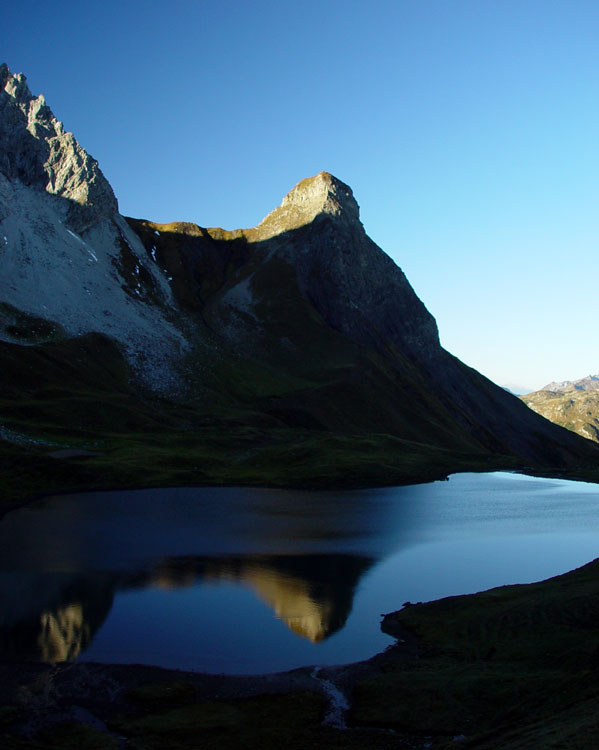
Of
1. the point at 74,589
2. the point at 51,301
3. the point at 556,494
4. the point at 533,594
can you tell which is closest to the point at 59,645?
the point at 74,589

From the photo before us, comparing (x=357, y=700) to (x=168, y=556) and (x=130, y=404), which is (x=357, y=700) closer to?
(x=168, y=556)

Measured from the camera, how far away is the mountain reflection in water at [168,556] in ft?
145

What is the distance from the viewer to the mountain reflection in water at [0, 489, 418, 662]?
44344 millimetres

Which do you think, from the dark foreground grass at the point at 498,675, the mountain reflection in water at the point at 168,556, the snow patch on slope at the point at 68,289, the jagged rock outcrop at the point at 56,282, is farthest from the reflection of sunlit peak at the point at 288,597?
the snow patch on slope at the point at 68,289

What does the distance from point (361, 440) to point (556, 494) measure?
4299 centimetres

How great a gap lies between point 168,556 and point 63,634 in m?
20.8

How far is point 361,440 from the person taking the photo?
150875 millimetres

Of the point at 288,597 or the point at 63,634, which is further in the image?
the point at 288,597

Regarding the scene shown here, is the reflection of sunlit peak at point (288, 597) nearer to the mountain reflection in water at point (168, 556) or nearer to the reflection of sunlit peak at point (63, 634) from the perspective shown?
the mountain reflection in water at point (168, 556)

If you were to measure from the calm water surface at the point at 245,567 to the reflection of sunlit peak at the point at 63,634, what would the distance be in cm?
13

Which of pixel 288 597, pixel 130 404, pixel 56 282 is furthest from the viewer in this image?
pixel 56 282

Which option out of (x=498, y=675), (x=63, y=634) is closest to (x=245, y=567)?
(x=63, y=634)

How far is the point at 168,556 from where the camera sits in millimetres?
62250

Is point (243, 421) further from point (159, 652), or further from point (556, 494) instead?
point (159, 652)
